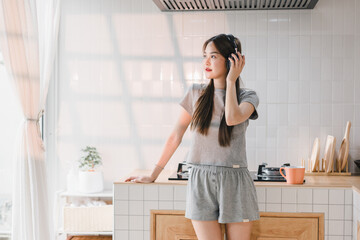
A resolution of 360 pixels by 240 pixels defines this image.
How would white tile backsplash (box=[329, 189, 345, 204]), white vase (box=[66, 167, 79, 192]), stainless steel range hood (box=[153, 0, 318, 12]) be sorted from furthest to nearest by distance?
white vase (box=[66, 167, 79, 192]) → stainless steel range hood (box=[153, 0, 318, 12]) → white tile backsplash (box=[329, 189, 345, 204])

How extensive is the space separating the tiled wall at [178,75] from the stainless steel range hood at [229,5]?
3.4 inches

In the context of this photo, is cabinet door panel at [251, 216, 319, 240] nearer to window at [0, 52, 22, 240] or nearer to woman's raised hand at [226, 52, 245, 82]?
woman's raised hand at [226, 52, 245, 82]

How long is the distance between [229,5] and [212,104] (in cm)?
112

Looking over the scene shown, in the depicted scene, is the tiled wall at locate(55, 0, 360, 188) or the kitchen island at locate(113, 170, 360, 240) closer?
the kitchen island at locate(113, 170, 360, 240)

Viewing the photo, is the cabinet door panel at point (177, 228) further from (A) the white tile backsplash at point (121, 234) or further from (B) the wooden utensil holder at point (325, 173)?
(B) the wooden utensil holder at point (325, 173)

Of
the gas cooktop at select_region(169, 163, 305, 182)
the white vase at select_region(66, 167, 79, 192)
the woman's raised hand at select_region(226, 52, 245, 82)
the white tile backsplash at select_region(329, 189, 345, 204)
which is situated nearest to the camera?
the woman's raised hand at select_region(226, 52, 245, 82)

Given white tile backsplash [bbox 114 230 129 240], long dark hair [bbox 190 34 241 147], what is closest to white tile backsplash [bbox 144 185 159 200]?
white tile backsplash [bbox 114 230 129 240]

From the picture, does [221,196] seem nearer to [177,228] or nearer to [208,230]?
[208,230]

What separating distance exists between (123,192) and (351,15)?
2.06 meters

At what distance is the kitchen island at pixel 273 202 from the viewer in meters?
2.62

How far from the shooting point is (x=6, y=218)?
9.63 ft

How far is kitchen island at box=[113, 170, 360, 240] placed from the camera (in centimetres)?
262

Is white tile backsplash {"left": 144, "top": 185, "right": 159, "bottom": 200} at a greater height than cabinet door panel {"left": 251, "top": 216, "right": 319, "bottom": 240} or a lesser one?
greater

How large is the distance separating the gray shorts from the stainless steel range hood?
1.31m
